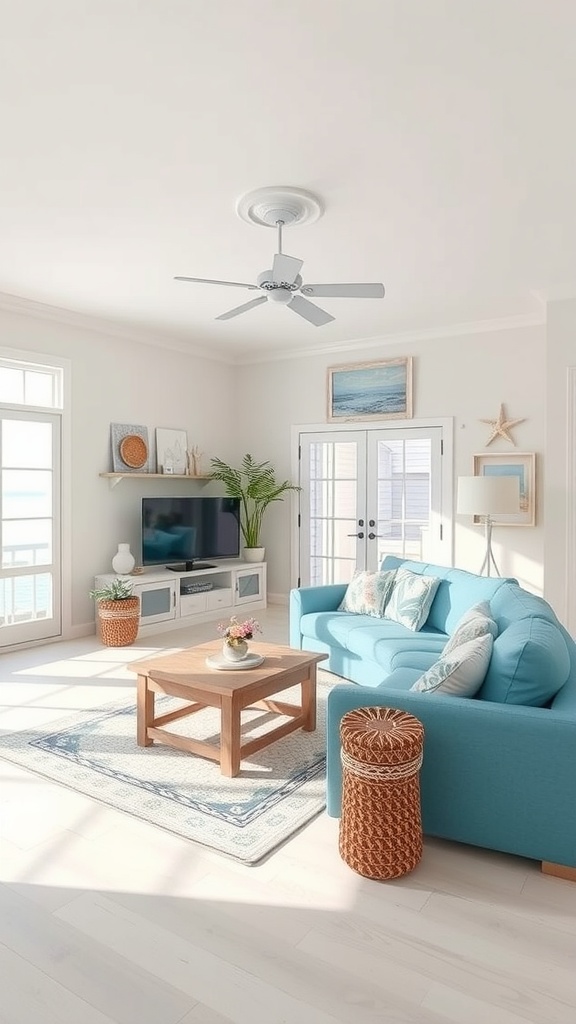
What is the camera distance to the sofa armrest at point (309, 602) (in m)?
4.66

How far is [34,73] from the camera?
234 cm

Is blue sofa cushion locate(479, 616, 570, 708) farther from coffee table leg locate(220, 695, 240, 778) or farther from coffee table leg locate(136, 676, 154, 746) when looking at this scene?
coffee table leg locate(136, 676, 154, 746)

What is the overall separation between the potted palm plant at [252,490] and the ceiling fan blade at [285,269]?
12.1ft

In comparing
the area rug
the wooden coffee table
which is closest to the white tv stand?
the area rug

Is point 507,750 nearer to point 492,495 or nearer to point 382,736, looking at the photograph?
point 382,736

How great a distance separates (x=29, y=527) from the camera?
17.7 feet

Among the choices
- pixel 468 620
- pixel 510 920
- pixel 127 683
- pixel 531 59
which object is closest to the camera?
pixel 510 920

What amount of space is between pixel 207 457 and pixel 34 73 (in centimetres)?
491

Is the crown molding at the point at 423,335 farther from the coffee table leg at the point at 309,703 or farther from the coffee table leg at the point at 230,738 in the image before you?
the coffee table leg at the point at 230,738

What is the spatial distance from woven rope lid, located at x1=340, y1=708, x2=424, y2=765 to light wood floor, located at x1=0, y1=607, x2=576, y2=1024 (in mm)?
435

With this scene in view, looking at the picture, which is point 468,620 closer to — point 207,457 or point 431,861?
point 431,861

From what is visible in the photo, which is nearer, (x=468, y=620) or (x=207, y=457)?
(x=468, y=620)

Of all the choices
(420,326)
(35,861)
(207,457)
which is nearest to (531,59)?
(35,861)

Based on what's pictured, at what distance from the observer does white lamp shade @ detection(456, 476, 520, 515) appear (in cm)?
488
